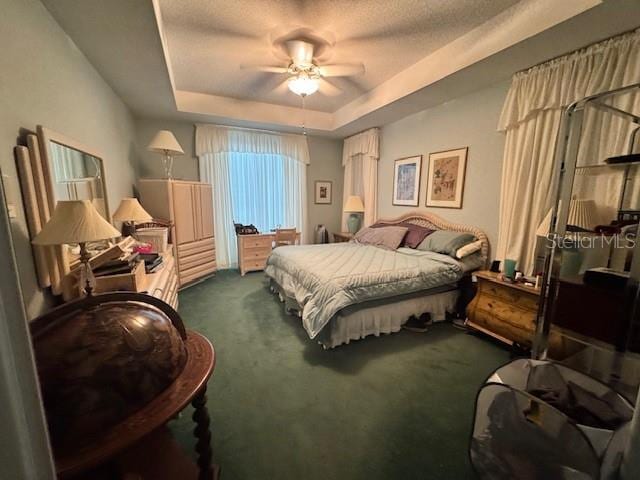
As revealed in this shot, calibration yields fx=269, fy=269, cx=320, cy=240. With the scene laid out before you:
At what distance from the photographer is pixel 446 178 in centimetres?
337

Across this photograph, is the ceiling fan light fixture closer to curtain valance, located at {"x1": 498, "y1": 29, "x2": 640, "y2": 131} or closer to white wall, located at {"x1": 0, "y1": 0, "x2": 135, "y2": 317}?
white wall, located at {"x1": 0, "y1": 0, "x2": 135, "y2": 317}

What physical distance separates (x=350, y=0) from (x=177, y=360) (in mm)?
2512

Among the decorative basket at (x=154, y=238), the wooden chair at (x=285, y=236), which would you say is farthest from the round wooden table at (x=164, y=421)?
the wooden chair at (x=285, y=236)

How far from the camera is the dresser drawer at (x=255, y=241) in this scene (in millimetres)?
4391

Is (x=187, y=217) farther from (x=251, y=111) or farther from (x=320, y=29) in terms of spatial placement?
(x=320, y=29)

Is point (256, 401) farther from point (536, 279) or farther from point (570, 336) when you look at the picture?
point (536, 279)

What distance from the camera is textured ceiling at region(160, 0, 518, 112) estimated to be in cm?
204

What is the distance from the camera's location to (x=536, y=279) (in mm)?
2287

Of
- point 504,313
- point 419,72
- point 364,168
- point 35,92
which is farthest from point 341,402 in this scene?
point 364,168

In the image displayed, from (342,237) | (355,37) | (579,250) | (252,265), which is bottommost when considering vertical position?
(252,265)

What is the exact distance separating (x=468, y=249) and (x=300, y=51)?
8.28ft

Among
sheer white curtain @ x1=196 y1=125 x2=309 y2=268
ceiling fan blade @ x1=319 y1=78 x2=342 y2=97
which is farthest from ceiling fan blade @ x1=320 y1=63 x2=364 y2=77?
sheer white curtain @ x1=196 y1=125 x2=309 y2=268

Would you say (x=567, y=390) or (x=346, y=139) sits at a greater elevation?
(x=346, y=139)

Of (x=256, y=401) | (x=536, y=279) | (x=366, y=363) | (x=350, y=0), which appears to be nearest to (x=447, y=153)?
(x=536, y=279)
